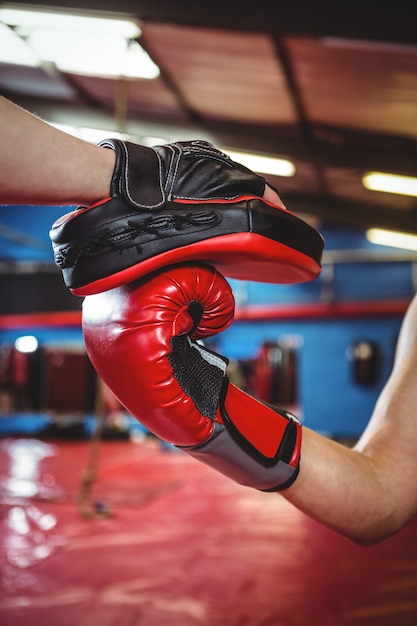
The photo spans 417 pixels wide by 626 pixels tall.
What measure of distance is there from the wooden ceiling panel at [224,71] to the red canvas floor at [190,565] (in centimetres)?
324

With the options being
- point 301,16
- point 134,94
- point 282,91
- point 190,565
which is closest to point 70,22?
point 134,94

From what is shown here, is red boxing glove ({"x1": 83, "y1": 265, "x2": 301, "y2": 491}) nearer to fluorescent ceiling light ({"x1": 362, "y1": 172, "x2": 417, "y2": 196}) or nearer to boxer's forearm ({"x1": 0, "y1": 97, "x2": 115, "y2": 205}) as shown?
boxer's forearm ({"x1": 0, "y1": 97, "x2": 115, "y2": 205})

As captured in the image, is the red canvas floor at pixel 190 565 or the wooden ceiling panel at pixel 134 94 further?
the wooden ceiling panel at pixel 134 94

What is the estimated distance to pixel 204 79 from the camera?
5039 mm

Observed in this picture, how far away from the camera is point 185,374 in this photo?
86 cm

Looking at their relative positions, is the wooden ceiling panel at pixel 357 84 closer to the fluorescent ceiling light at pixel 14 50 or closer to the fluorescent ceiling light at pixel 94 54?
the fluorescent ceiling light at pixel 94 54

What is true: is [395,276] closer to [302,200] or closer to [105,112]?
[302,200]

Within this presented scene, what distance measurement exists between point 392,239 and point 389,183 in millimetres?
1822

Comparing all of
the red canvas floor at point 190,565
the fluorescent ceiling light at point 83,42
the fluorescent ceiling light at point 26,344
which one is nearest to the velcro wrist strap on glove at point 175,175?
the red canvas floor at point 190,565

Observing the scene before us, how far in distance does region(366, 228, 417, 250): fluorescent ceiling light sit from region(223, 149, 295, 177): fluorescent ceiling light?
1.70 metres

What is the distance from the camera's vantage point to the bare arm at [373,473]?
1003 millimetres

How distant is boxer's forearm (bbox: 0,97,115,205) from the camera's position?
2.25ft

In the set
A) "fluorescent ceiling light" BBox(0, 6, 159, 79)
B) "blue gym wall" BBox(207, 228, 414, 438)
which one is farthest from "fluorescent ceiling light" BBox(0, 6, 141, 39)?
"blue gym wall" BBox(207, 228, 414, 438)

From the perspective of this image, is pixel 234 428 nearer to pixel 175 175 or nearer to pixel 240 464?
pixel 240 464
